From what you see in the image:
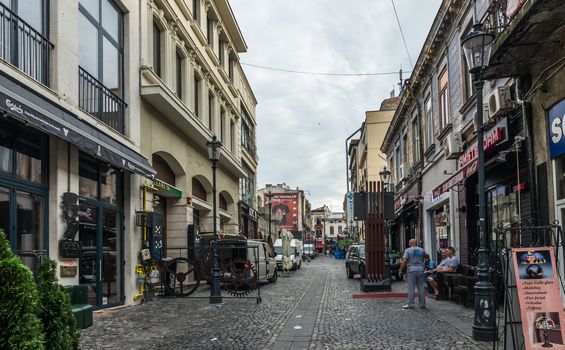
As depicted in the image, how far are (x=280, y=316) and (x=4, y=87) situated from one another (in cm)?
666

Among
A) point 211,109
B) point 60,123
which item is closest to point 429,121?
point 211,109

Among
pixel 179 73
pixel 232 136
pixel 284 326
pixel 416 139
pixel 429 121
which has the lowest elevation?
pixel 284 326

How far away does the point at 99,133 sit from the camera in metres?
12.2

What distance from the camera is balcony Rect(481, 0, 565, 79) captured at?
332 inches

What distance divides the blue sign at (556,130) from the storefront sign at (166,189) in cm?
1001

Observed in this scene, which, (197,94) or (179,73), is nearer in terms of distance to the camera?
(179,73)

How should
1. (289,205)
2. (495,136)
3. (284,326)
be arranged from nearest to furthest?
(284,326), (495,136), (289,205)

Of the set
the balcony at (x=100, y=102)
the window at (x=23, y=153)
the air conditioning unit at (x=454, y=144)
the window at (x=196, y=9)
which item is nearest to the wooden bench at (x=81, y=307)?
the window at (x=23, y=153)

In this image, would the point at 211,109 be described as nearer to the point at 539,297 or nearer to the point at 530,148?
the point at 530,148

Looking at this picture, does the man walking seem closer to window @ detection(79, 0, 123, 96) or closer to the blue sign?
the blue sign

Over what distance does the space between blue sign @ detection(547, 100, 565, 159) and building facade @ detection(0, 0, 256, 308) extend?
8.37 metres

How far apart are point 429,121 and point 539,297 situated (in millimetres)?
16978

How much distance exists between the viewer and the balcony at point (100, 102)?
494 inches

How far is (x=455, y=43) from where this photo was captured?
682 inches
